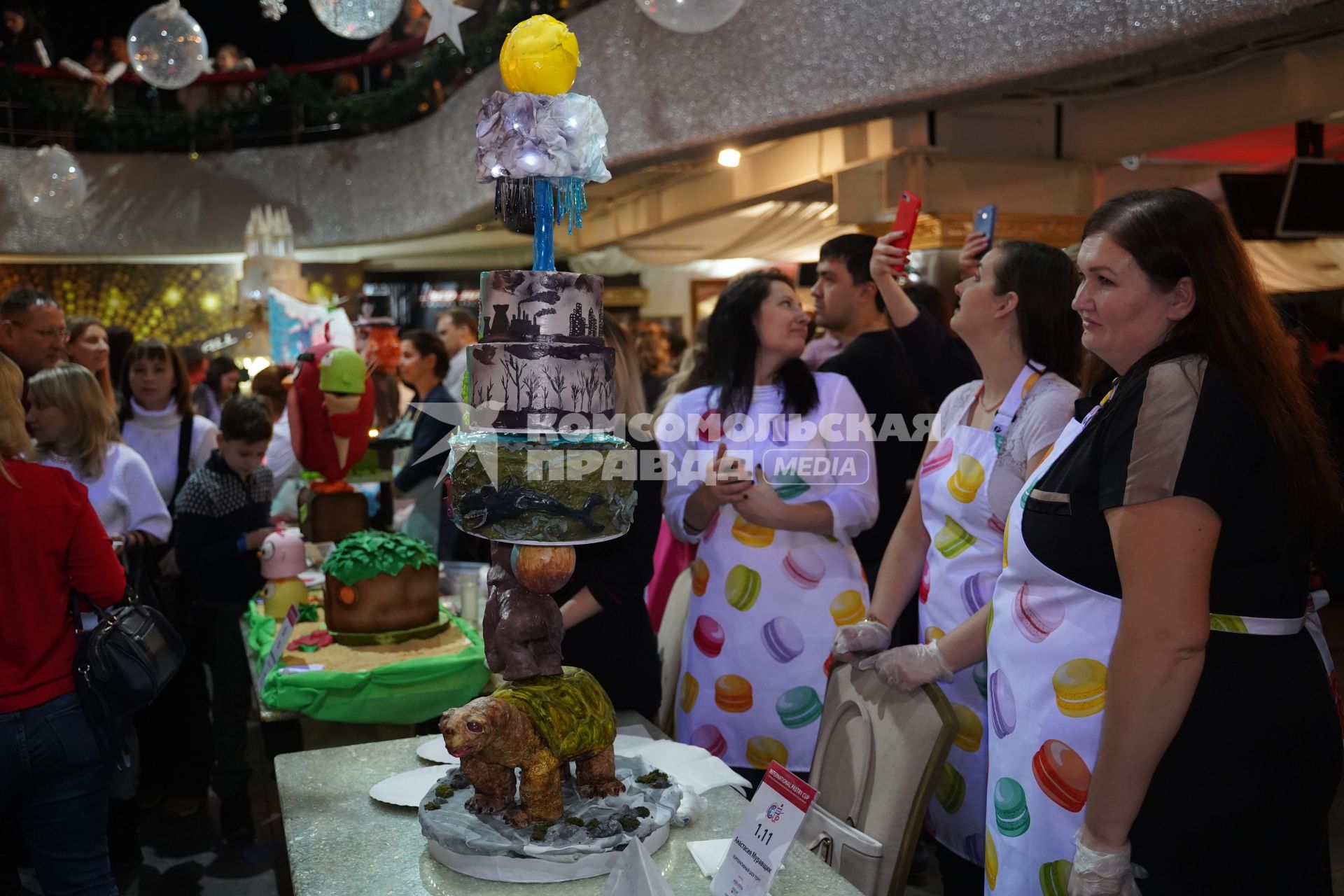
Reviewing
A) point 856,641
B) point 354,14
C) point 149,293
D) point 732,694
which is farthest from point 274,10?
point 856,641

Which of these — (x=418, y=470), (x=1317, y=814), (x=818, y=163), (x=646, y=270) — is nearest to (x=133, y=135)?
(x=646, y=270)

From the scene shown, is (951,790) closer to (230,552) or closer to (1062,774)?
(1062,774)

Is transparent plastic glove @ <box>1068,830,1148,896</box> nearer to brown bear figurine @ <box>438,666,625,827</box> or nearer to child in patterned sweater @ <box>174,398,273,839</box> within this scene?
brown bear figurine @ <box>438,666,625,827</box>

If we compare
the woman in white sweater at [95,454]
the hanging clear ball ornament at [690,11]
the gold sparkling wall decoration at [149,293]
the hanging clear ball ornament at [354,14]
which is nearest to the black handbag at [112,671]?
the woman in white sweater at [95,454]

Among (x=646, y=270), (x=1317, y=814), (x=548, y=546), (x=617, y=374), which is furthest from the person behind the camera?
(x=646, y=270)

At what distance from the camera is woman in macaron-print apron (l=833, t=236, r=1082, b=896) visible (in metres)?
2.01

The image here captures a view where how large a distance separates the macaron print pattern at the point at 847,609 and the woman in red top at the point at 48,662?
61.1 inches

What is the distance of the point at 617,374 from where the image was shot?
8.06 feet

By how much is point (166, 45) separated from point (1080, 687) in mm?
6352

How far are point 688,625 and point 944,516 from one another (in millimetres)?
707

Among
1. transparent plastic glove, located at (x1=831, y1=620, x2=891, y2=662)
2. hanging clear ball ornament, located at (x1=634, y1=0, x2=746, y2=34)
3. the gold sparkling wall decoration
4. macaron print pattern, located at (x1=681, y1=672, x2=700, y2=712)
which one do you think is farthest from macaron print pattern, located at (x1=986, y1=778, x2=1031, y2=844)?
the gold sparkling wall decoration

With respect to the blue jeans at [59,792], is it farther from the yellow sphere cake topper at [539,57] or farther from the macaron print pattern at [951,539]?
the macaron print pattern at [951,539]

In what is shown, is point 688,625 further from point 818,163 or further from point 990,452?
point 818,163

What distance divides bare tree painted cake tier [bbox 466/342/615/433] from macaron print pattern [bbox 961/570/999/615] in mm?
929
